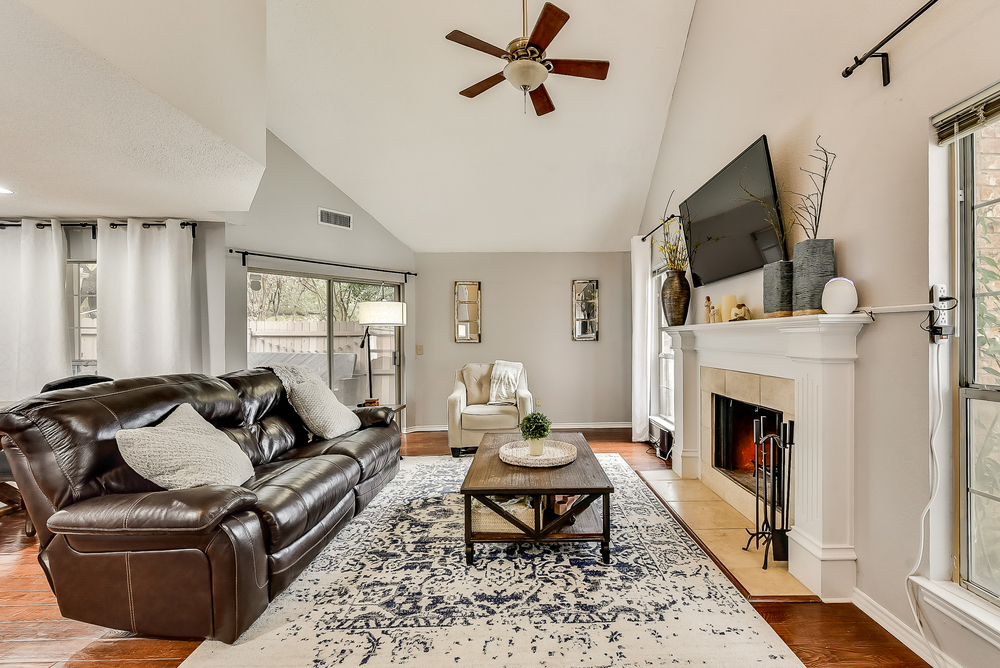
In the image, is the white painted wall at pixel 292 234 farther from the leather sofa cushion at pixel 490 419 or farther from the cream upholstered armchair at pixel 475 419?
the leather sofa cushion at pixel 490 419

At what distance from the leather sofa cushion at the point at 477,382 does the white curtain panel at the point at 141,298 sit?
102 inches

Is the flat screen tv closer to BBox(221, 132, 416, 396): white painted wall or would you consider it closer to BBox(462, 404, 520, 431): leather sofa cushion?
BBox(462, 404, 520, 431): leather sofa cushion

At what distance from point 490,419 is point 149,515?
300 cm

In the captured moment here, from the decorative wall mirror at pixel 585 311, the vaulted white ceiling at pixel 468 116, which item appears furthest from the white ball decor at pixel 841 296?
the decorative wall mirror at pixel 585 311

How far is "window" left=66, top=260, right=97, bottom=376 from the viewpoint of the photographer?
392 centimetres

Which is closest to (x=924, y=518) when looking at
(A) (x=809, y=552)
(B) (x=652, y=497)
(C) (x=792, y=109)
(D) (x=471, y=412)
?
(A) (x=809, y=552)

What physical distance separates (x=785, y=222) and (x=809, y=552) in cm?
167

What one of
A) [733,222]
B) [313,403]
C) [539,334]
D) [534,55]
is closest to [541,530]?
[313,403]

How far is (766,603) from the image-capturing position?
197 cm

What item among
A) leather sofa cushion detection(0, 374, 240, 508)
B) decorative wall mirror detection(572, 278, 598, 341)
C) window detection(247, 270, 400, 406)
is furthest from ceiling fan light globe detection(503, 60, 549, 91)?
decorative wall mirror detection(572, 278, 598, 341)

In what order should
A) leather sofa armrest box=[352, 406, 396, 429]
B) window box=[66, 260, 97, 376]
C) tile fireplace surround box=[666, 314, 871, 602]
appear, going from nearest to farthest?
tile fireplace surround box=[666, 314, 871, 602], leather sofa armrest box=[352, 406, 396, 429], window box=[66, 260, 97, 376]

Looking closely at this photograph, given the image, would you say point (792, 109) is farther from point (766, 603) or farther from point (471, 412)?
point (471, 412)

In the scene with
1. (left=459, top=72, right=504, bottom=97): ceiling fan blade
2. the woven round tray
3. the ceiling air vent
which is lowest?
the woven round tray

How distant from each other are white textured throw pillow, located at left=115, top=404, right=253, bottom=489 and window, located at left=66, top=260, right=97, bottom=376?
2.59 meters
